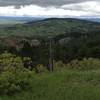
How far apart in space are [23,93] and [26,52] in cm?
5635

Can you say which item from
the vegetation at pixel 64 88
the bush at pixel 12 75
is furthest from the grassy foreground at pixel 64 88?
the bush at pixel 12 75

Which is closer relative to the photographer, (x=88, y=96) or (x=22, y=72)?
(x=88, y=96)

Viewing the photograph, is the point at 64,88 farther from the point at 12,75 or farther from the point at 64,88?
the point at 12,75

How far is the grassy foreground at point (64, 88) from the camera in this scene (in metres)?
7.36

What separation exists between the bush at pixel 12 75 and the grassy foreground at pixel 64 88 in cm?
21

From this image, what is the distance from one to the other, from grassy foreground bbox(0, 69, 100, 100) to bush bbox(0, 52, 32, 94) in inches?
8.4

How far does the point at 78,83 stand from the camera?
28.1ft

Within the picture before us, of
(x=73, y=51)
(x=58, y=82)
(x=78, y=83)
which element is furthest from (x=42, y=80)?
(x=73, y=51)

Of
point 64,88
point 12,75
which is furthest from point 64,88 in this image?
point 12,75

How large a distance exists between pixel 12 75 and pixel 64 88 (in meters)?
1.33

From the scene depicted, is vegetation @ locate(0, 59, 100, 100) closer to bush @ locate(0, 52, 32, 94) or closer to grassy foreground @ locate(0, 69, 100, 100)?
grassy foreground @ locate(0, 69, 100, 100)

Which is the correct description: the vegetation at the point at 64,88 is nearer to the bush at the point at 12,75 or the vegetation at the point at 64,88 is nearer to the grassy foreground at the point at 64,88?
the grassy foreground at the point at 64,88

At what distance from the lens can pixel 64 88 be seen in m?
8.02

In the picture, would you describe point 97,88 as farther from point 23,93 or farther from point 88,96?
point 23,93
